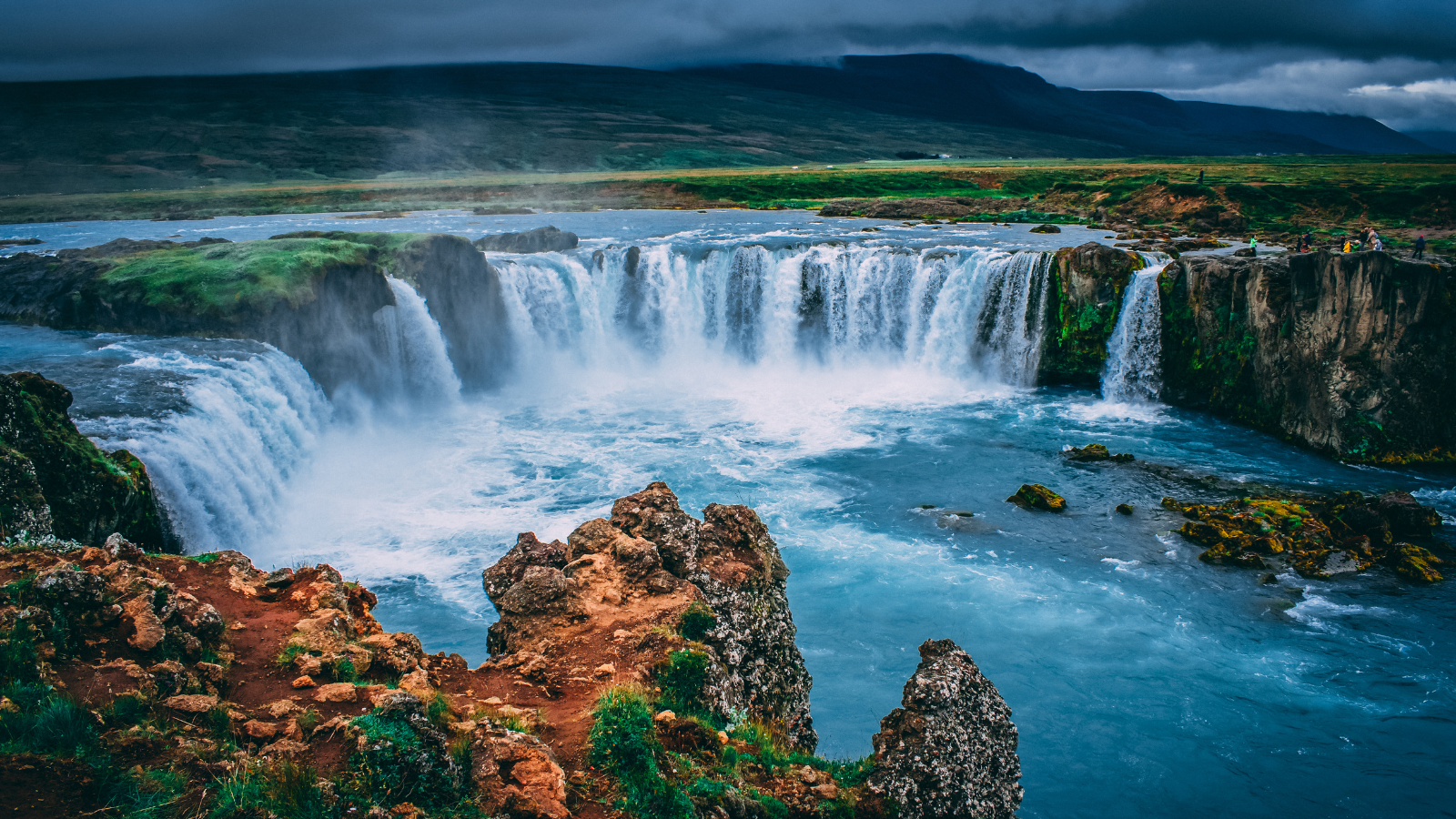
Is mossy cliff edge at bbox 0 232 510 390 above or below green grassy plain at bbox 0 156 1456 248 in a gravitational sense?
below

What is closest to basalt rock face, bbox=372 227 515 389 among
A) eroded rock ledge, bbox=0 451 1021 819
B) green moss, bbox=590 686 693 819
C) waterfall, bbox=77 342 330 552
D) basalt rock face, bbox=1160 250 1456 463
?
waterfall, bbox=77 342 330 552

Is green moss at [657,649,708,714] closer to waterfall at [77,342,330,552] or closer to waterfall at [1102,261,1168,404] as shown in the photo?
waterfall at [77,342,330,552]

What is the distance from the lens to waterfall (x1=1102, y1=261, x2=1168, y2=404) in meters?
26.9

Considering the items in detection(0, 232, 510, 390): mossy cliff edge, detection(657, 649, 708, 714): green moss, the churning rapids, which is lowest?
the churning rapids

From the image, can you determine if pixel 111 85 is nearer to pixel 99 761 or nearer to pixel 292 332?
pixel 292 332

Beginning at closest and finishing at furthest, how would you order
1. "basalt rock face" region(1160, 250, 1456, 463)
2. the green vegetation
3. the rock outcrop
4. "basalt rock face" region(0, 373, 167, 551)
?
the green vegetation < "basalt rock face" region(0, 373, 167, 551) < "basalt rock face" region(1160, 250, 1456, 463) < the rock outcrop

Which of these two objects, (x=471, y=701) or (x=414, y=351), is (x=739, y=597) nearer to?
(x=471, y=701)

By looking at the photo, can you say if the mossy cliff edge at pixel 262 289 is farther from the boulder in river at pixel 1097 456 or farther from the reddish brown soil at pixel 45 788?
the boulder in river at pixel 1097 456

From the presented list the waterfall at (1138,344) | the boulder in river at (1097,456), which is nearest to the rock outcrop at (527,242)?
the waterfall at (1138,344)

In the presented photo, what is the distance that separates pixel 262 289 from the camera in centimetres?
2344

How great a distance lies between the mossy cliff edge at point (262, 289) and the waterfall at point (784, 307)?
139 inches

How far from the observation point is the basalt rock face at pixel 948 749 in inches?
292

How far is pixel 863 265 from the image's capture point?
3206cm

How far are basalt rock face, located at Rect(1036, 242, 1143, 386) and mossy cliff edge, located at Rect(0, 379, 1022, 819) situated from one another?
22.3 m
